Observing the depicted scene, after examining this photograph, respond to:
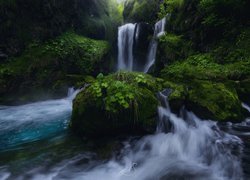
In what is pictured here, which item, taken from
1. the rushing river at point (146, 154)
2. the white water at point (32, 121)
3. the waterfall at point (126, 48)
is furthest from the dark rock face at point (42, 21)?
the rushing river at point (146, 154)

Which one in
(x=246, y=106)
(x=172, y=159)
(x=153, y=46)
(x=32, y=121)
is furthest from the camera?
(x=153, y=46)

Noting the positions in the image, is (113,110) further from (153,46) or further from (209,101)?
(153,46)

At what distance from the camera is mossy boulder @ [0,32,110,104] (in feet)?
30.0

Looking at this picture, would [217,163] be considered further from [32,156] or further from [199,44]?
[199,44]

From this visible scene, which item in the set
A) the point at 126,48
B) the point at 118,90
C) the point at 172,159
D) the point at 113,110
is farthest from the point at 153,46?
the point at 172,159

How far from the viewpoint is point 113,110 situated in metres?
4.70

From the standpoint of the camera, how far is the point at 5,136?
19.2 ft

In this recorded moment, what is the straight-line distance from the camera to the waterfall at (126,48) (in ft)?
46.6

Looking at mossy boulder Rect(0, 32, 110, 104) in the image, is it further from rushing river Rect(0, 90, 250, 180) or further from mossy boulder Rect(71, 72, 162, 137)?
mossy boulder Rect(71, 72, 162, 137)

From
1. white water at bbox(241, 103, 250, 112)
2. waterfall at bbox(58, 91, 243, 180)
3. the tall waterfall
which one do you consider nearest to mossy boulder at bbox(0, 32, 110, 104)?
the tall waterfall

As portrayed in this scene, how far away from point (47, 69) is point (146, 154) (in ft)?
24.0

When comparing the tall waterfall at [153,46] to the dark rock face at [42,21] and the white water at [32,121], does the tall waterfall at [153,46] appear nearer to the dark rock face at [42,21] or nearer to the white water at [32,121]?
the dark rock face at [42,21]

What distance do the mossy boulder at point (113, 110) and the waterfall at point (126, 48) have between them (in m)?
9.11

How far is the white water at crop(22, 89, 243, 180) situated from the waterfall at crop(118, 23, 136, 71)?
930cm
